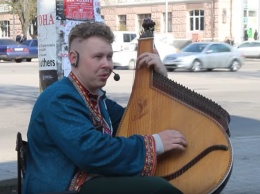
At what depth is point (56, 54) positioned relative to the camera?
6.44m

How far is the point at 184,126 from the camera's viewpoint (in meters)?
3.00

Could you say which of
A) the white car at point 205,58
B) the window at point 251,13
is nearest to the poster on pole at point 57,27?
the white car at point 205,58

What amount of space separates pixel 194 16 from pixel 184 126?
55.3 metres

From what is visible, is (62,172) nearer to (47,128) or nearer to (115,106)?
(47,128)

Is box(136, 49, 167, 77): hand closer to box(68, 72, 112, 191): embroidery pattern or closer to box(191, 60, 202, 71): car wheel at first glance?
box(68, 72, 112, 191): embroidery pattern

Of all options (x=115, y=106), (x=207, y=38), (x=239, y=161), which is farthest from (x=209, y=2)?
(x=115, y=106)

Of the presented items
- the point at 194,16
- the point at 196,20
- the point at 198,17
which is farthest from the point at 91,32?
the point at 194,16

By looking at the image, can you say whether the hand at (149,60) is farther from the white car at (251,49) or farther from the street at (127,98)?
the white car at (251,49)

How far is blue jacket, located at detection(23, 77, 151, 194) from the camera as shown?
113 inches

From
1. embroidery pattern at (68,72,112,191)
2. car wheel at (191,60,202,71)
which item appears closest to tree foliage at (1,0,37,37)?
car wheel at (191,60,202,71)

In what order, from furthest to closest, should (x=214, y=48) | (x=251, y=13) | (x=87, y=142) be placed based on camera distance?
(x=251, y=13)
(x=214, y=48)
(x=87, y=142)

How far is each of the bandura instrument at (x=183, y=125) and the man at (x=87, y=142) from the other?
2.1 inches

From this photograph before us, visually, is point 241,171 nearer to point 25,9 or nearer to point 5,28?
point 25,9

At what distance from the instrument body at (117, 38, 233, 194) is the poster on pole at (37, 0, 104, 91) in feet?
10.7
